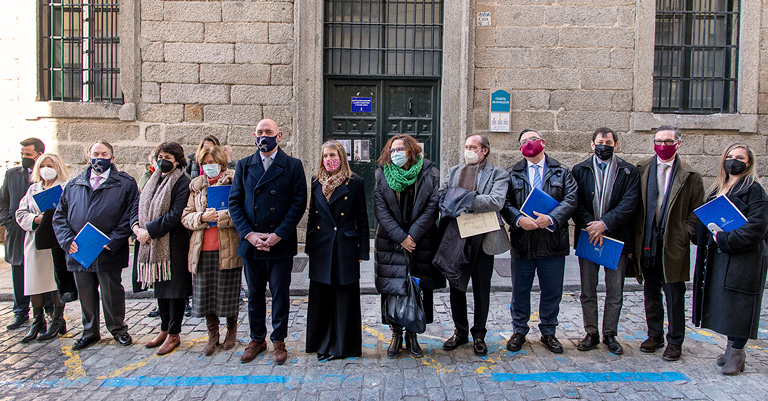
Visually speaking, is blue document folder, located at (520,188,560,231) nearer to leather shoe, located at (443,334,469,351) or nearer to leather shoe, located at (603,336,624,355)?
leather shoe, located at (603,336,624,355)

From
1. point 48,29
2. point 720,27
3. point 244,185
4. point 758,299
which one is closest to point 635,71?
point 720,27

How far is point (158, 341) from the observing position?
14.6 ft

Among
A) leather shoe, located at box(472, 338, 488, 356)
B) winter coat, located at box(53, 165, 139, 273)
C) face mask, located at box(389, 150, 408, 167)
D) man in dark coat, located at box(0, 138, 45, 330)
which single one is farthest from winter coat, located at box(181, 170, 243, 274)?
leather shoe, located at box(472, 338, 488, 356)

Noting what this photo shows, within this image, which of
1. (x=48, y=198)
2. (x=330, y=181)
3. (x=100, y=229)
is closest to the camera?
(x=330, y=181)

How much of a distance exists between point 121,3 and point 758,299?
8.99m

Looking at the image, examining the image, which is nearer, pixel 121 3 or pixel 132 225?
pixel 132 225

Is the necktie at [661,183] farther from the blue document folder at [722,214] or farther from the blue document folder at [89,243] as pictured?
the blue document folder at [89,243]

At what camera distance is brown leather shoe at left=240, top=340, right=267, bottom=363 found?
4137 millimetres

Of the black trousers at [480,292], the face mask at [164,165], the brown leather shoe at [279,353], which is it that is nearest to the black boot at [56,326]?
the face mask at [164,165]

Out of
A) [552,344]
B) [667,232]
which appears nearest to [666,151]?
[667,232]

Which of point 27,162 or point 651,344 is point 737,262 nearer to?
point 651,344

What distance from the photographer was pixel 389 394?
3.55 metres

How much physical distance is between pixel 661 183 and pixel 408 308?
2420mm

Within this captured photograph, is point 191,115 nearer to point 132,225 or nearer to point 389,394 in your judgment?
point 132,225
